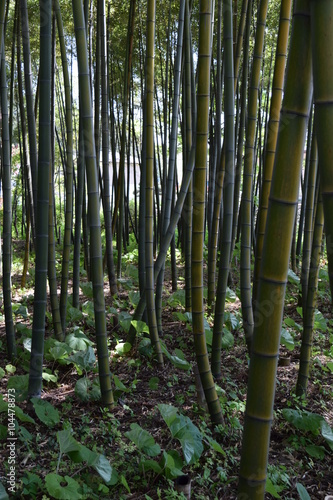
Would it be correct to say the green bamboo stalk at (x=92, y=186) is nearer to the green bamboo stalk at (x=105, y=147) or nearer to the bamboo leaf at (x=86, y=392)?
the bamboo leaf at (x=86, y=392)

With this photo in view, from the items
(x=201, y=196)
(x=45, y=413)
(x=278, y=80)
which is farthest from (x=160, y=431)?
(x=278, y=80)

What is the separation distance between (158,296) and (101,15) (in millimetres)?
1367

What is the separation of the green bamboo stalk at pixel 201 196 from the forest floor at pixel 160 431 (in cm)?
19

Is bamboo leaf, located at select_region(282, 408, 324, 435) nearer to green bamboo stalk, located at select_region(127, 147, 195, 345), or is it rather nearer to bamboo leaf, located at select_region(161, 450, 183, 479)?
bamboo leaf, located at select_region(161, 450, 183, 479)

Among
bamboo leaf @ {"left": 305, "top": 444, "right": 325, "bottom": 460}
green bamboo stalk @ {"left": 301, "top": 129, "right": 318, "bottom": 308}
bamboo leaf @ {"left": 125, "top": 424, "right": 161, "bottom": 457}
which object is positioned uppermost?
green bamboo stalk @ {"left": 301, "top": 129, "right": 318, "bottom": 308}

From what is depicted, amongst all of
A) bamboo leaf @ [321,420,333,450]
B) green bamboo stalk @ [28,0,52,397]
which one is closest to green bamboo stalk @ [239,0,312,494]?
bamboo leaf @ [321,420,333,450]

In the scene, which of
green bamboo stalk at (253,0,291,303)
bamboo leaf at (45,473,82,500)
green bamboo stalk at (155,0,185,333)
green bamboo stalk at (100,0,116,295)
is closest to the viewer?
bamboo leaf at (45,473,82,500)

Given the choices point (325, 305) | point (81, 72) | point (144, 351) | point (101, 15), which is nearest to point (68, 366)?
point (144, 351)

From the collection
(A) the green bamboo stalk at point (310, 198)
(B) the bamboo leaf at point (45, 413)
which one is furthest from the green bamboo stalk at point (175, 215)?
(B) the bamboo leaf at point (45, 413)

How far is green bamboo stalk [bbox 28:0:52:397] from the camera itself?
146 centimetres

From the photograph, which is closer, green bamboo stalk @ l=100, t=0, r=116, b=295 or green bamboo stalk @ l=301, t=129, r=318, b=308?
green bamboo stalk @ l=301, t=129, r=318, b=308

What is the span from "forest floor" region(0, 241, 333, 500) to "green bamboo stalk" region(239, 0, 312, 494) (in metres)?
0.55

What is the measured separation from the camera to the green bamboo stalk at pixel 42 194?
4.80 feet

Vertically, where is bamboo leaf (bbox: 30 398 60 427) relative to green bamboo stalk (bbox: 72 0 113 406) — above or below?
below
